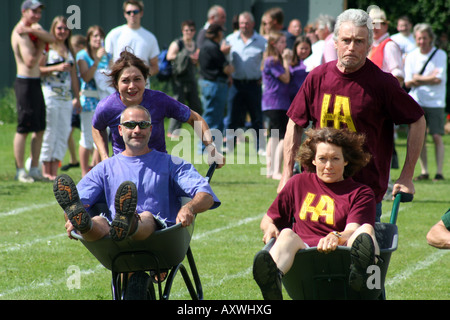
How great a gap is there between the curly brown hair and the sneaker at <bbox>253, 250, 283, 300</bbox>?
2.84 ft

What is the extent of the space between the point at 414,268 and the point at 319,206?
2.44 m

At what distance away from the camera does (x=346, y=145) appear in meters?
4.53

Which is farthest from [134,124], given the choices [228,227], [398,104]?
[228,227]

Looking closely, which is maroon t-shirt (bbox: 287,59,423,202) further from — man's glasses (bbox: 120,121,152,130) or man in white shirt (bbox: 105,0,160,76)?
man in white shirt (bbox: 105,0,160,76)

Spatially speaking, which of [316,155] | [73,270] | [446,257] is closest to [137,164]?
[316,155]

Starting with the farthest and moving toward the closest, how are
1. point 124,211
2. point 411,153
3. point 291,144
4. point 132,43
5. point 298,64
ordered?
Answer: point 298,64 < point 132,43 < point 291,144 < point 411,153 < point 124,211

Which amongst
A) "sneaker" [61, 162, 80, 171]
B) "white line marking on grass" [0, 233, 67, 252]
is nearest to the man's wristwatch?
"white line marking on grass" [0, 233, 67, 252]

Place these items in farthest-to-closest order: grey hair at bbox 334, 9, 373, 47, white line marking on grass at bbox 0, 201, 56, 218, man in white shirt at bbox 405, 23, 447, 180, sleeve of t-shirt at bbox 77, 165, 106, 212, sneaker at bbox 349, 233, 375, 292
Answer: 1. man in white shirt at bbox 405, 23, 447, 180
2. white line marking on grass at bbox 0, 201, 56, 218
3. sleeve of t-shirt at bbox 77, 165, 106, 212
4. grey hair at bbox 334, 9, 373, 47
5. sneaker at bbox 349, 233, 375, 292

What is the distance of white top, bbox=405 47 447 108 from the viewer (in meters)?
11.5

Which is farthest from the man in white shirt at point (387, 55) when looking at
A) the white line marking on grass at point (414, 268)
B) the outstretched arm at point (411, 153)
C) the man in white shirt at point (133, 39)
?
the outstretched arm at point (411, 153)

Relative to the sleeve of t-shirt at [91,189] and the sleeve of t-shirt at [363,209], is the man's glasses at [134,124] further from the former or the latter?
the sleeve of t-shirt at [363,209]

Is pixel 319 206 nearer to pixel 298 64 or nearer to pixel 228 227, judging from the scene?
pixel 228 227

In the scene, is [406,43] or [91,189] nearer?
[91,189]
